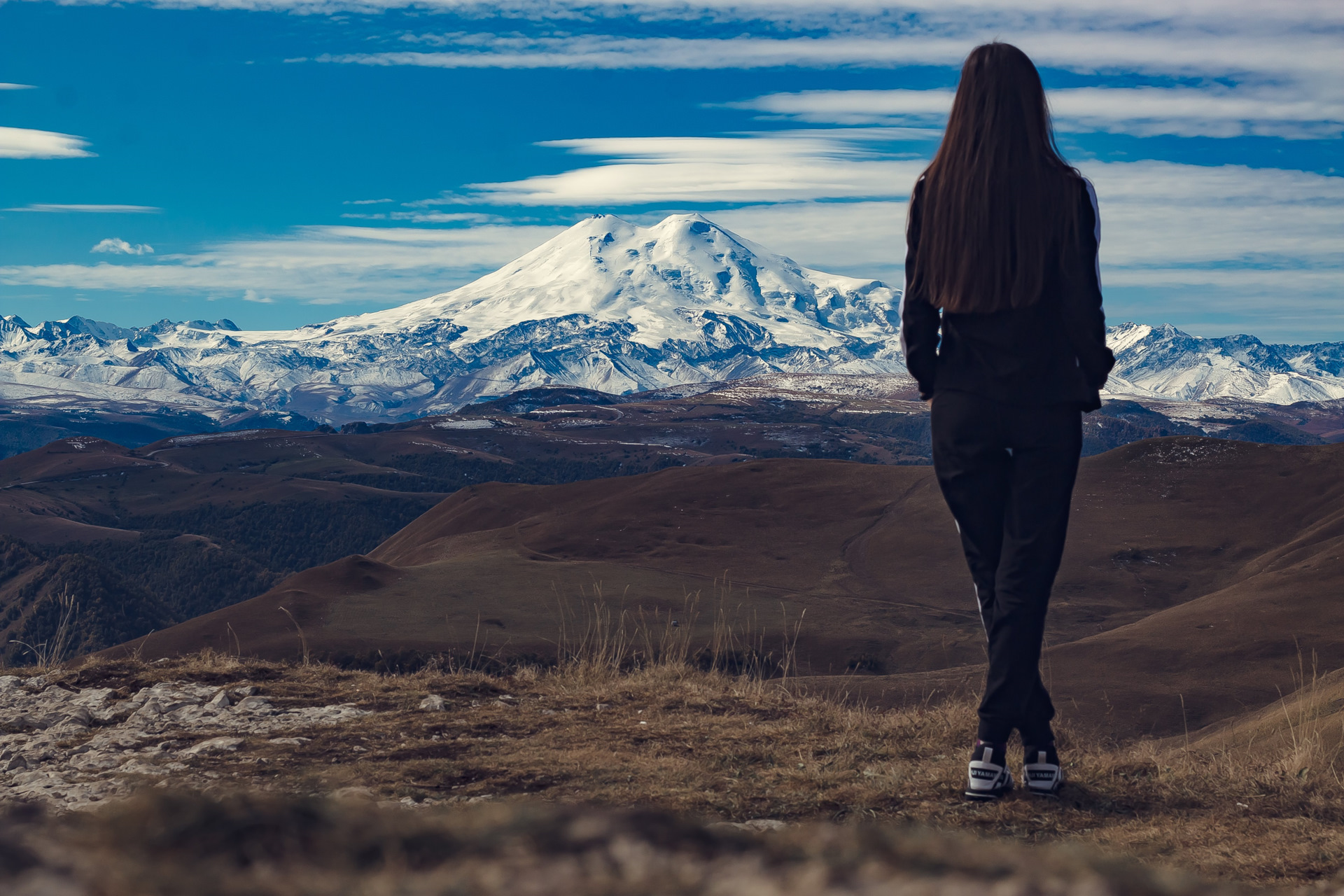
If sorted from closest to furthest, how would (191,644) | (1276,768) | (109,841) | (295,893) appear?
(295,893) < (109,841) < (1276,768) < (191,644)

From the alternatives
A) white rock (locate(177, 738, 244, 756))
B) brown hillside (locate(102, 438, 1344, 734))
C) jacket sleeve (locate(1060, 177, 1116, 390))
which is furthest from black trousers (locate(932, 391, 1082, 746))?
brown hillside (locate(102, 438, 1344, 734))

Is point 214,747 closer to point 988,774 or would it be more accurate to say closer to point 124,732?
point 124,732

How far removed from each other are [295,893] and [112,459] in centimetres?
16309

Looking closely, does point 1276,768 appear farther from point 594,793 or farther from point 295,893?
point 295,893

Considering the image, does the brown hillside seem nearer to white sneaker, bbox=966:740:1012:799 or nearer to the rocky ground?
the rocky ground

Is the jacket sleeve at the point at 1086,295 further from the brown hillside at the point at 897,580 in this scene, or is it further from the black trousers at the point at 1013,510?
the brown hillside at the point at 897,580

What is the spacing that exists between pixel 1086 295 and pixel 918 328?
0.58m

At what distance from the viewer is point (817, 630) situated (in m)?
32.3

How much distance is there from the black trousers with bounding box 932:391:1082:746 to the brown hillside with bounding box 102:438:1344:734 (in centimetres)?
1187

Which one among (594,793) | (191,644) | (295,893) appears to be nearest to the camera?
(295,893)

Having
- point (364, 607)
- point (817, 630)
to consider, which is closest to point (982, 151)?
point (817, 630)

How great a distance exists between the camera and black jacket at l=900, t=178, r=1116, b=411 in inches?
148

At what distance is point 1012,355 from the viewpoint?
380cm

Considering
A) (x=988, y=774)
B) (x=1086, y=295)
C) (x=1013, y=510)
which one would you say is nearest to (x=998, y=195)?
(x=1086, y=295)
